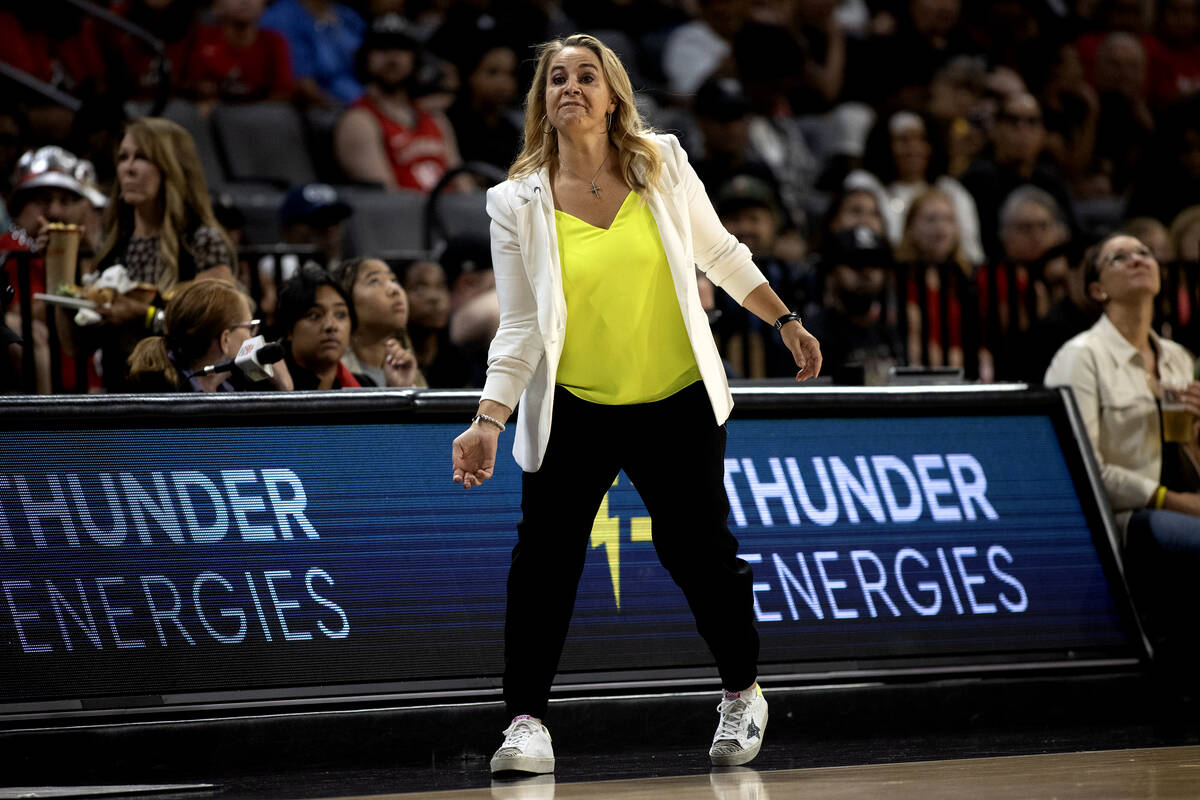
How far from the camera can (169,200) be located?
19.3 ft

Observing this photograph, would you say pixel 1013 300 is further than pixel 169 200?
Yes

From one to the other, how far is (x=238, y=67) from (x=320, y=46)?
0.80m

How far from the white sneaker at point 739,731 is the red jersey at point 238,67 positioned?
609 cm

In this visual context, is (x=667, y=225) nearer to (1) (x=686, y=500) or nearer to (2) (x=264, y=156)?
(1) (x=686, y=500)

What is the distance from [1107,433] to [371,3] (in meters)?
6.21

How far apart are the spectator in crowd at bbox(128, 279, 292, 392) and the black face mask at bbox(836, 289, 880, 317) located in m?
2.94

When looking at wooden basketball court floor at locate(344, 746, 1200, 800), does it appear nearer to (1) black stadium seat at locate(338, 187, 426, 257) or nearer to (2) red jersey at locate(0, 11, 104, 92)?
(1) black stadium seat at locate(338, 187, 426, 257)

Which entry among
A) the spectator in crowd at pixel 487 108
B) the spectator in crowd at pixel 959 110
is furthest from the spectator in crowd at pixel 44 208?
the spectator in crowd at pixel 959 110

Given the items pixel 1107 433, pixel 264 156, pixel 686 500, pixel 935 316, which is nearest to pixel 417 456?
pixel 686 500

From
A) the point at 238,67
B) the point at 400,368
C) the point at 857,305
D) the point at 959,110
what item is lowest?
the point at 857,305

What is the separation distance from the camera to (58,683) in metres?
4.29

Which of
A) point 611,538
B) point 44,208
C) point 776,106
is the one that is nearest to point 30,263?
point 44,208

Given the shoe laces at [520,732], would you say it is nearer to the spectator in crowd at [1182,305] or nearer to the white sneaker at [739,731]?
the white sneaker at [739,731]

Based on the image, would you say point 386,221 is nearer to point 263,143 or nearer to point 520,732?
point 263,143
